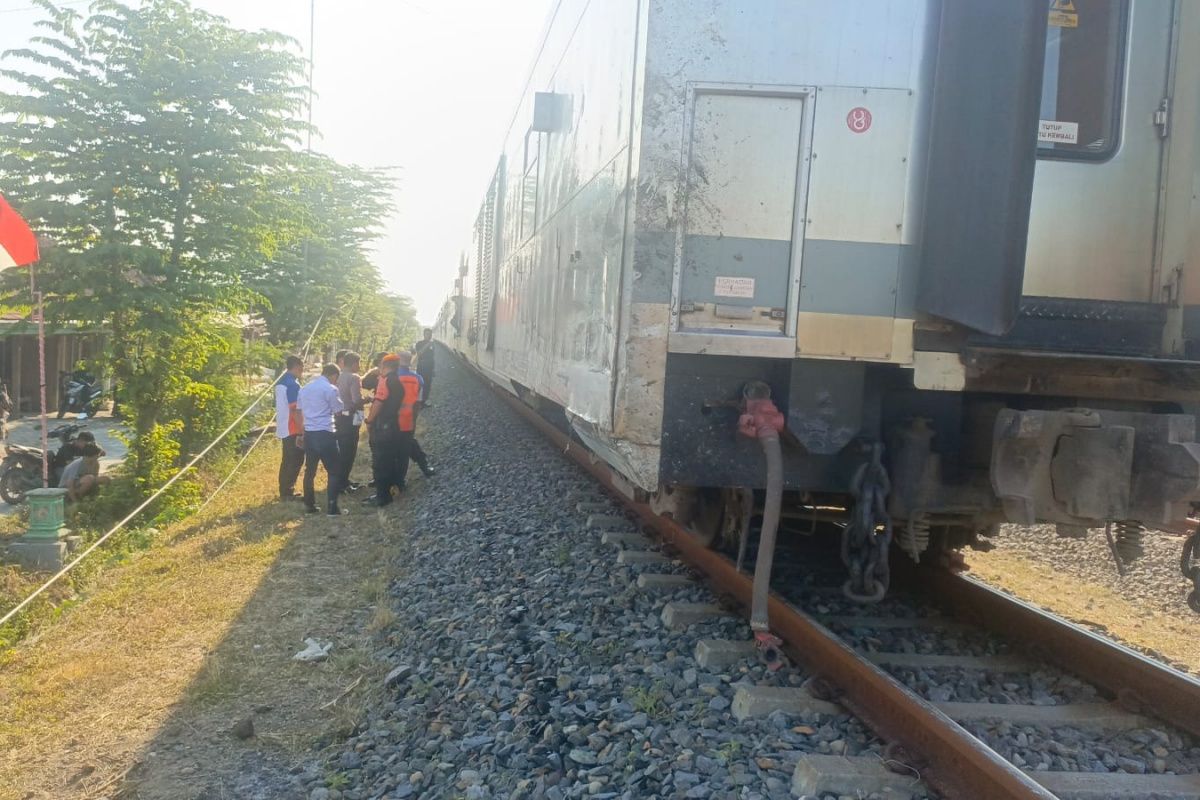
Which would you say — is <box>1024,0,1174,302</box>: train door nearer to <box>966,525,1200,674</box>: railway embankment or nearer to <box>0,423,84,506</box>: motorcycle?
<box>966,525,1200,674</box>: railway embankment

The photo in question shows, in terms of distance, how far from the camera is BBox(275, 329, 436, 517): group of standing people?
9.63 meters

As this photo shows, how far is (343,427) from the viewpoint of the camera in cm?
1066

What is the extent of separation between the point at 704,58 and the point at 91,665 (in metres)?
4.57

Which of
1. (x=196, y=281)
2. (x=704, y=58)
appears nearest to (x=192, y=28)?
(x=196, y=281)

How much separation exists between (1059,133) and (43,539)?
340 inches

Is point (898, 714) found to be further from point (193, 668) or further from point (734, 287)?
point (193, 668)

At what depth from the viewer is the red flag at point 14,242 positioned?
7902 mm

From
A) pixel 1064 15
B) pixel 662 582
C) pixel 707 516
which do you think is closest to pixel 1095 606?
pixel 707 516

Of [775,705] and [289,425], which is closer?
[775,705]

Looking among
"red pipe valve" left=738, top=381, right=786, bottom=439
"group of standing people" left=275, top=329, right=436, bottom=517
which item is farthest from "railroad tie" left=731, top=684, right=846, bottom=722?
"group of standing people" left=275, top=329, right=436, bottom=517

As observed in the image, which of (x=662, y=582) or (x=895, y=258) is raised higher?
(x=895, y=258)

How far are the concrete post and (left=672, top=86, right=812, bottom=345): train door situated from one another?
733 cm

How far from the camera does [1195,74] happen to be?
13.3 feet

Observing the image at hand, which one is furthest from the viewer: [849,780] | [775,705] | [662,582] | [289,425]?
[289,425]
